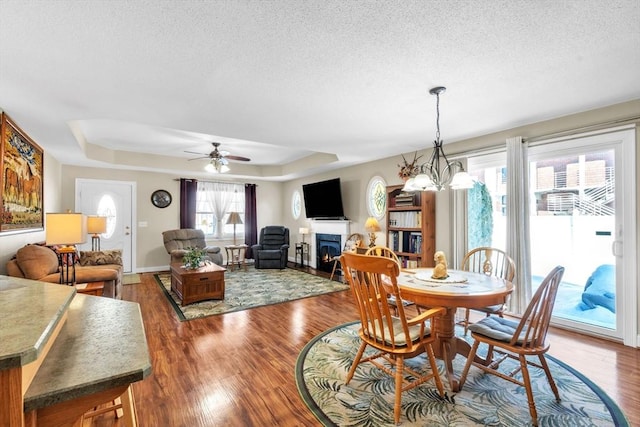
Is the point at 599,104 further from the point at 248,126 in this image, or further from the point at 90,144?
the point at 90,144

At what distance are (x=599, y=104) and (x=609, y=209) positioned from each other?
1.06 meters

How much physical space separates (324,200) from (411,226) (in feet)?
7.92

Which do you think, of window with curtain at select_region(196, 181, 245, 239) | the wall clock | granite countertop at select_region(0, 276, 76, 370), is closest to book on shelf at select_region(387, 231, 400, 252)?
granite countertop at select_region(0, 276, 76, 370)

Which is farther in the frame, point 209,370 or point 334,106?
point 334,106

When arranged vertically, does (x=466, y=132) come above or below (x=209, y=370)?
above

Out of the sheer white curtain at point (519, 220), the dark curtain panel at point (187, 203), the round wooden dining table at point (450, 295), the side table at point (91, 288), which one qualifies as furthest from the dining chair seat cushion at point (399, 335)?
the dark curtain panel at point (187, 203)

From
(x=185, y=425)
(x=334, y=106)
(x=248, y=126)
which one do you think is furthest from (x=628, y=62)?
(x=185, y=425)

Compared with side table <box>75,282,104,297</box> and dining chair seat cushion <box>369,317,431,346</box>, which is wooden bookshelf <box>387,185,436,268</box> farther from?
side table <box>75,282,104,297</box>

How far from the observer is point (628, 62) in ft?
6.89

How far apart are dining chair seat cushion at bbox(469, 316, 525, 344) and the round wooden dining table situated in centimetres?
19

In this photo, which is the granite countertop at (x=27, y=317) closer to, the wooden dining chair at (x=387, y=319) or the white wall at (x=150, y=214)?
the wooden dining chair at (x=387, y=319)

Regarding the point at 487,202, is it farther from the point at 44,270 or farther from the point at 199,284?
the point at 44,270

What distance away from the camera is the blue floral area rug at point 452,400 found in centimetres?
179

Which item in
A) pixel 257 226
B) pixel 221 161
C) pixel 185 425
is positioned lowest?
pixel 185 425
